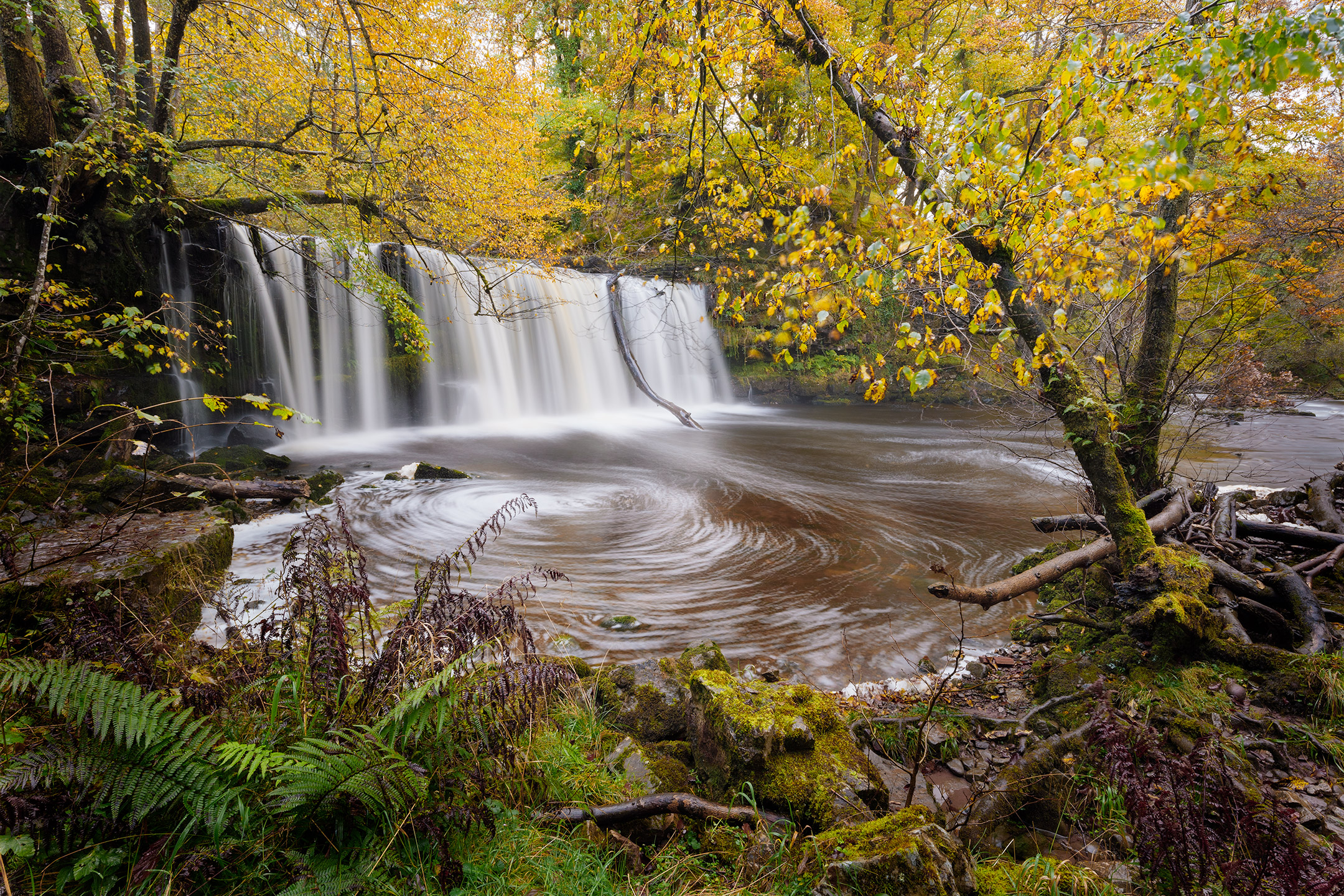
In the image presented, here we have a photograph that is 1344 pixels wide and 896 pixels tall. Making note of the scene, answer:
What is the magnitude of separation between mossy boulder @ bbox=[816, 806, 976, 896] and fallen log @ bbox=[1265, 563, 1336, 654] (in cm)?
319

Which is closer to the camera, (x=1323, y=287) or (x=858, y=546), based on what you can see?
(x=858, y=546)

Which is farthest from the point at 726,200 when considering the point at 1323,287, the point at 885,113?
the point at 1323,287

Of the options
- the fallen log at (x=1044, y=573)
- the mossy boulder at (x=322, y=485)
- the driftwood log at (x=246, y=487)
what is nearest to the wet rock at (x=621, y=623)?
the fallen log at (x=1044, y=573)

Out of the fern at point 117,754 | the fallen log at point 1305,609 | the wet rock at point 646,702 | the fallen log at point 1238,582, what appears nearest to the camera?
the fern at point 117,754

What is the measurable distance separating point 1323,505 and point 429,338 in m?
14.2

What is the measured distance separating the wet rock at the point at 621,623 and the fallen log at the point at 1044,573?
2.60 metres

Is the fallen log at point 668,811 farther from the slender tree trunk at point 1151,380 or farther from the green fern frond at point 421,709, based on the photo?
the slender tree trunk at point 1151,380

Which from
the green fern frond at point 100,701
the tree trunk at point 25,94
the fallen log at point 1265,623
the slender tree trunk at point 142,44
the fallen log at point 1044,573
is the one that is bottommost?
the fallen log at point 1265,623

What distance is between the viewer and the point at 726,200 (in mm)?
4312

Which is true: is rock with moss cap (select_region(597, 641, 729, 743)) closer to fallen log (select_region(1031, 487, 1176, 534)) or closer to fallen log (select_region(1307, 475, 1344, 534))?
fallen log (select_region(1031, 487, 1176, 534))

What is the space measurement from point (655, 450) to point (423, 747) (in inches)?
496

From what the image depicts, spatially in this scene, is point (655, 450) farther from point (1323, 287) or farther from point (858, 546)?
point (1323, 287)

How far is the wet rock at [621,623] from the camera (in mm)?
5246

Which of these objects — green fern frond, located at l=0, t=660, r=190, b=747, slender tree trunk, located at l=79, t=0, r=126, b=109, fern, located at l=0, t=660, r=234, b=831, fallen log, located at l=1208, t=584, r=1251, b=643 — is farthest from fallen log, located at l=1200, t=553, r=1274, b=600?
slender tree trunk, located at l=79, t=0, r=126, b=109
